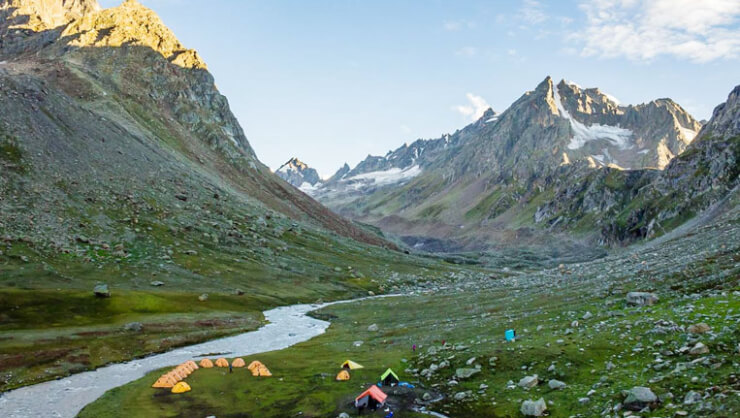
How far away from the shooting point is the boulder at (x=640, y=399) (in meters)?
22.6

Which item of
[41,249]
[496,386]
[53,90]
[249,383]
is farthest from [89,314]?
[53,90]

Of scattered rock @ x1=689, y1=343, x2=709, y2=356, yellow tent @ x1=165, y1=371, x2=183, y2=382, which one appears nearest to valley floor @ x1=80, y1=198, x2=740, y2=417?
scattered rock @ x1=689, y1=343, x2=709, y2=356

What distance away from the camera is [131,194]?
385 feet

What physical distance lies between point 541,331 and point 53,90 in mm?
149685

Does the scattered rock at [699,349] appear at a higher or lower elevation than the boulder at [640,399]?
higher

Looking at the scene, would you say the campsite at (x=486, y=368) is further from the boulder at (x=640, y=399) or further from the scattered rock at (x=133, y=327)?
the scattered rock at (x=133, y=327)

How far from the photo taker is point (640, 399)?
22.9 metres

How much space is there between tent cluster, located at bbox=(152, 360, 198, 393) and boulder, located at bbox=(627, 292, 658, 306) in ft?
123

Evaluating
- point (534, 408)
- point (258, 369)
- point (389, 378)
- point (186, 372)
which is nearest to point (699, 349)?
point (534, 408)

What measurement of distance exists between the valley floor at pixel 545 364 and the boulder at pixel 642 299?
85 cm

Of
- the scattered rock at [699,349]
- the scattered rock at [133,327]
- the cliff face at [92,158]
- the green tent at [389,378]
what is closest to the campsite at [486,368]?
the scattered rock at [699,349]

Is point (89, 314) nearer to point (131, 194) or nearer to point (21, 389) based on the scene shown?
point (21, 389)

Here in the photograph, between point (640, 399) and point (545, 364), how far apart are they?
32.1ft

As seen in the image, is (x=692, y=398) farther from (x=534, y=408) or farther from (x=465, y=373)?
(x=465, y=373)
